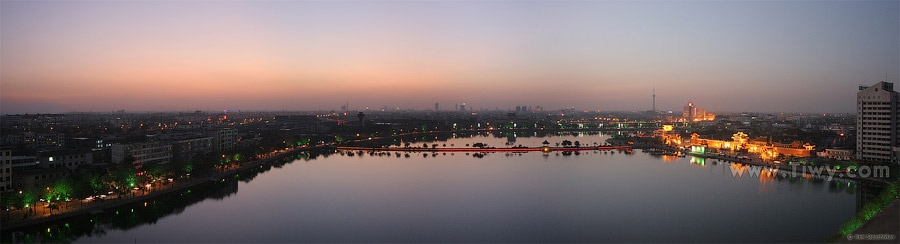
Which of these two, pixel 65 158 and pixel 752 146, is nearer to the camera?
pixel 65 158

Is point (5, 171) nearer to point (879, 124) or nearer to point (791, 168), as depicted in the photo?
point (791, 168)

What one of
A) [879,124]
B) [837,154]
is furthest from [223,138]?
[879,124]

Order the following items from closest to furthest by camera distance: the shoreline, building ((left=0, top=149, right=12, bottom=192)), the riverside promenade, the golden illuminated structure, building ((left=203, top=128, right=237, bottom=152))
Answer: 1. the riverside promenade
2. building ((left=0, top=149, right=12, bottom=192))
3. the shoreline
4. the golden illuminated structure
5. building ((left=203, top=128, right=237, bottom=152))

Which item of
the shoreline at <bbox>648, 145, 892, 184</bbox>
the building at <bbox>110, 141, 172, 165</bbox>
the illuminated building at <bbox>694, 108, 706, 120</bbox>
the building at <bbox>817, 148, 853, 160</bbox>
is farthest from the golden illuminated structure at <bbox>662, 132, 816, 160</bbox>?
the illuminated building at <bbox>694, 108, 706, 120</bbox>

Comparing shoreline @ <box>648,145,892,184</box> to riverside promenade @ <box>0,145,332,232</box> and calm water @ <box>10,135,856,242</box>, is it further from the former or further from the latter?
riverside promenade @ <box>0,145,332,232</box>

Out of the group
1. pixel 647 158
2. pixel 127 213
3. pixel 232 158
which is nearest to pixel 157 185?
pixel 127 213

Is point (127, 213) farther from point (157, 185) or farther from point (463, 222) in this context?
point (463, 222)

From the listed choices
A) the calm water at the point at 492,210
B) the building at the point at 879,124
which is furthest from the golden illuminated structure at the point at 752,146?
the calm water at the point at 492,210
